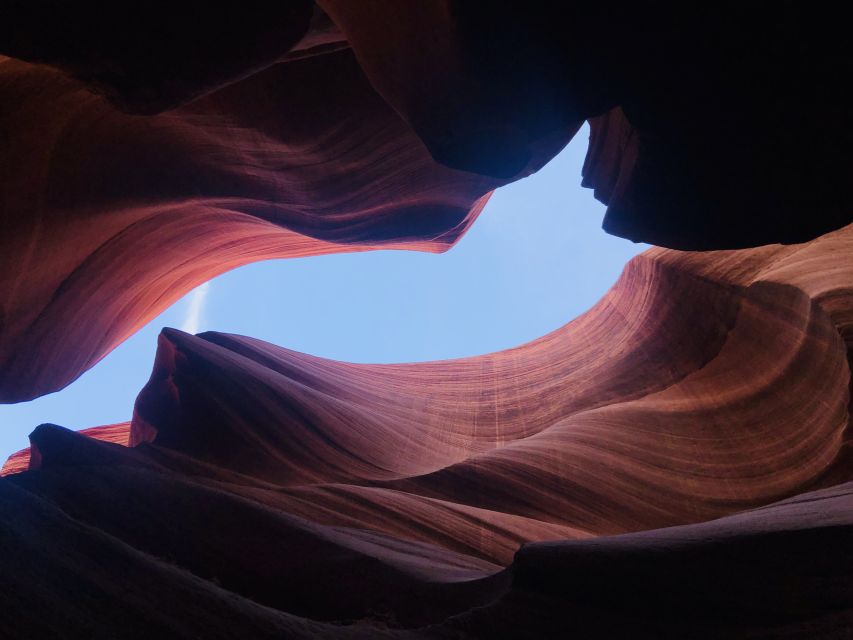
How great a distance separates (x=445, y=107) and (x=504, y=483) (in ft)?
12.2

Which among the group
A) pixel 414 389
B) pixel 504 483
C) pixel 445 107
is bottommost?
pixel 504 483

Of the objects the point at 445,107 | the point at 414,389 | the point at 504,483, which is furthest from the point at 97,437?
the point at 445,107

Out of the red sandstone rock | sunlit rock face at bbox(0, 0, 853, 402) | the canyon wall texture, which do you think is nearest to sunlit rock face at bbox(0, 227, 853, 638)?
the canyon wall texture

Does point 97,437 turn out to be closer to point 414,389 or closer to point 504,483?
point 414,389

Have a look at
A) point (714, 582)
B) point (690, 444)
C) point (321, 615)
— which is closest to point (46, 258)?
point (321, 615)

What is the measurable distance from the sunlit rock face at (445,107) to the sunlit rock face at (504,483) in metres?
1.43

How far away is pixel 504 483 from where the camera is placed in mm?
5664

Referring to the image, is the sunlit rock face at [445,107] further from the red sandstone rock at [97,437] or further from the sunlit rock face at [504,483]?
the red sandstone rock at [97,437]

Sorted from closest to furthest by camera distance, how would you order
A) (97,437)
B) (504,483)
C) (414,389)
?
(504,483), (97,437), (414,389)

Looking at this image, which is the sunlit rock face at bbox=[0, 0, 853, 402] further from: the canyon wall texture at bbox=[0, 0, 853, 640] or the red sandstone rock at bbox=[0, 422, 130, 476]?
the red sandstone rock at bbox=[0, 422, 130, 476]

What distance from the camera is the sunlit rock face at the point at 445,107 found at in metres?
2.65

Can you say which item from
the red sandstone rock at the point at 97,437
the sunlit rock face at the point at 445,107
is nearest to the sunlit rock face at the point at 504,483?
the red sandstone rock at the point at 97,437

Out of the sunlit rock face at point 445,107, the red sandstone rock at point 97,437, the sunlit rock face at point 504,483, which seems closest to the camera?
the sunlit rock face at point 504,483

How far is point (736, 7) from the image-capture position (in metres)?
2.47
